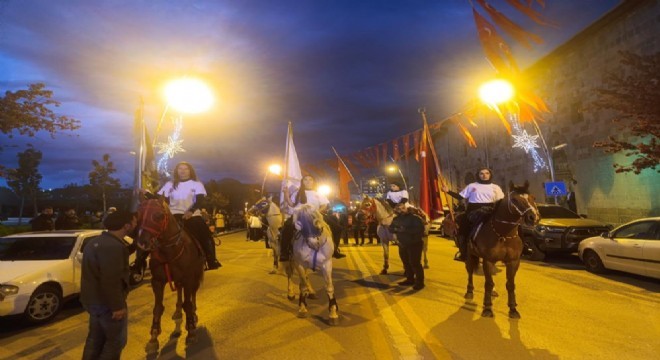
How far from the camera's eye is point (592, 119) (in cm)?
2300

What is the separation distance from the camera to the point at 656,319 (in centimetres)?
626

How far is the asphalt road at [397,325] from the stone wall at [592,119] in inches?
537

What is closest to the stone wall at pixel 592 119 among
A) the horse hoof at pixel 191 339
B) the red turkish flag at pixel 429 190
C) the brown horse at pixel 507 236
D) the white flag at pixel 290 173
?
the red turkish flag at pixel 429 190

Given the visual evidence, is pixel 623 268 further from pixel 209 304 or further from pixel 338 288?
pixel 209 304

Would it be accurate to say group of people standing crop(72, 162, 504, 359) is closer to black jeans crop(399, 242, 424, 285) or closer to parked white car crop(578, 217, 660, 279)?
black jeans crop(399, 242, 424, 285)

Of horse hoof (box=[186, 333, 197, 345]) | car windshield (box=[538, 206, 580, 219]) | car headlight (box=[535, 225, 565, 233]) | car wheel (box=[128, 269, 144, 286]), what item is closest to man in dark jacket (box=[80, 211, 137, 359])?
horse hoof (box=[186, 333, 197, 345])

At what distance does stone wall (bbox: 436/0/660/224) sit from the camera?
19.4 metres

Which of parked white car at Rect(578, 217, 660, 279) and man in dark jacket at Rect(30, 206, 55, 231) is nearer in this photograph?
parked white car at Rect(578, 217, 660, 279)

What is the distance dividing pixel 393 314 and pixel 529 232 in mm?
8895

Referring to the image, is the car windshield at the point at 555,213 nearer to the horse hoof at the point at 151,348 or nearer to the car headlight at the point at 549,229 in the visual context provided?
the car headlight at the point at 549,229

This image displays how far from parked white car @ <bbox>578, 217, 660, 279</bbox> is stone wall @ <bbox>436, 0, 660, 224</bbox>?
1188 centimetres

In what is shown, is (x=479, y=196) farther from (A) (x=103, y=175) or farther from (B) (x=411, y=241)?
(A) (x=103, y=175)

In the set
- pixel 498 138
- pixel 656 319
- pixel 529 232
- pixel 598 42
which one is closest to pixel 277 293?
pixel 656 319

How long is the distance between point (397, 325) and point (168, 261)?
3471 mm
